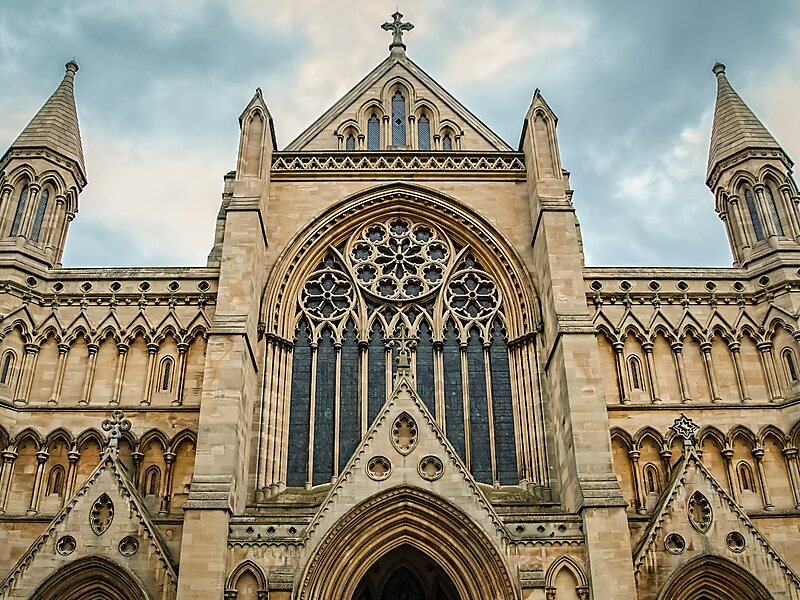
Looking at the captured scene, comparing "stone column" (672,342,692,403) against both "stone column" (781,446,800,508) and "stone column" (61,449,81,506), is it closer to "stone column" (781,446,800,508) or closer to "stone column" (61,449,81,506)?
"stone column" (781,446,800,508)

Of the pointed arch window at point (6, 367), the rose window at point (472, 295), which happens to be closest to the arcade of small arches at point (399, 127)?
the rose window at point (472, 295)

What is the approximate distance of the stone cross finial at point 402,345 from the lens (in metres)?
17.7

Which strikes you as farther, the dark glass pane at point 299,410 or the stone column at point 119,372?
the stone column at point 119,372

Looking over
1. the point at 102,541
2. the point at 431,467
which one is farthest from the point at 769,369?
the point at 102,541

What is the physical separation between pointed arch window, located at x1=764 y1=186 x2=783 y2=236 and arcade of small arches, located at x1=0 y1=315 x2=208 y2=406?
15.3 meters

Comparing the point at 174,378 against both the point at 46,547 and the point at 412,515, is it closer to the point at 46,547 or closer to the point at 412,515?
the point at 46,547

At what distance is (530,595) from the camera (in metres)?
15.9

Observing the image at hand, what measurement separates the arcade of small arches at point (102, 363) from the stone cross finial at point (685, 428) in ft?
37.4

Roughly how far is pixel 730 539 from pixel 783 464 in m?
3.21

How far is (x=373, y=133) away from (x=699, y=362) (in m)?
11.7

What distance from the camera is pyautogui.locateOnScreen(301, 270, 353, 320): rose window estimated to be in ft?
71.2

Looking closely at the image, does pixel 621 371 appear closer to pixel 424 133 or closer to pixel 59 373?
pixel 424 133

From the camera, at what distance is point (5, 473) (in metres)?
18.8

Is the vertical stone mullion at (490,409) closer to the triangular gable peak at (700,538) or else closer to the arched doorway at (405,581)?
the arched doorway at (405,581)
